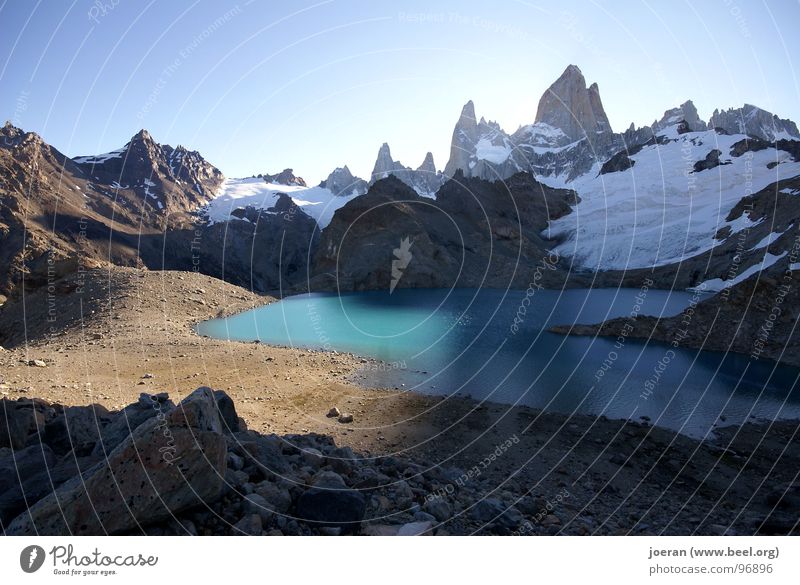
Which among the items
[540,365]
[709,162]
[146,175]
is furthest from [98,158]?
[709,162]

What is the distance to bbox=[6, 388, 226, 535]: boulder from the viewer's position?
516cm

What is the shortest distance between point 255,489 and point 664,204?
151672mm

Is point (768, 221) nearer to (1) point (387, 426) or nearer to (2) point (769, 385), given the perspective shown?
(2) point (769, 385)

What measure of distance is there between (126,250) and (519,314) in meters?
101

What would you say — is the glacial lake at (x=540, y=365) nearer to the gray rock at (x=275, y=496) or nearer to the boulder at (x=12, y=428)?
the boulder at (x=12, y=428)

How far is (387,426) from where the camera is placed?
15844mm

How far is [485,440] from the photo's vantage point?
15211 mm

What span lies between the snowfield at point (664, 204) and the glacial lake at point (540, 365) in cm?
6997

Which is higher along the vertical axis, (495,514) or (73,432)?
(73,432)

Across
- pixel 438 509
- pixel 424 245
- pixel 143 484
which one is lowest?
pixel 438 509

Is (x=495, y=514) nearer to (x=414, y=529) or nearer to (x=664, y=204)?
(x=414, y=529)

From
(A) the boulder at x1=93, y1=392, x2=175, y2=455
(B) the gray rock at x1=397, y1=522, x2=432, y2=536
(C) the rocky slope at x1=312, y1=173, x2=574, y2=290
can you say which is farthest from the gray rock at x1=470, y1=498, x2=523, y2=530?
(C) the rocky slope at x1=312, y1=173, x2=574, y2=290

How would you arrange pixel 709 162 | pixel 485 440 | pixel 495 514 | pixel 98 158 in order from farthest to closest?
pixel 98 158 → pixel 709 162 → pixel 485 440 → pixel 495 514

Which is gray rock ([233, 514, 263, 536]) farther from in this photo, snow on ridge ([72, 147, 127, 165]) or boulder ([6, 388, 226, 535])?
snow on ridge ([72, 147, 127, 165])
